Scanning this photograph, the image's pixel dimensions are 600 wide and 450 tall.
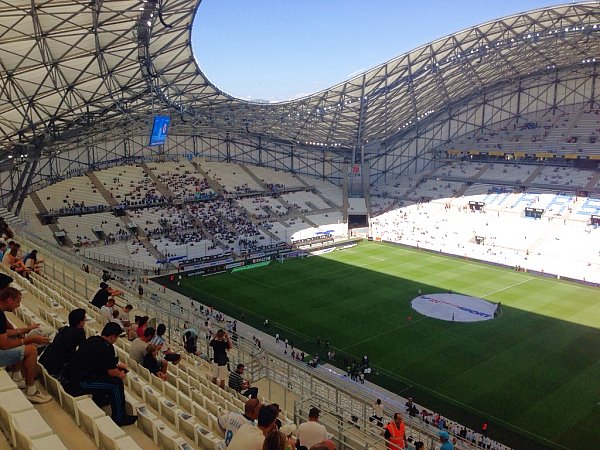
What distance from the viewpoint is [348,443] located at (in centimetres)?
1007

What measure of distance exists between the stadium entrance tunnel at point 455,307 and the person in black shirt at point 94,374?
3122 cm

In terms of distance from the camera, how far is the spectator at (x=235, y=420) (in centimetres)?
628

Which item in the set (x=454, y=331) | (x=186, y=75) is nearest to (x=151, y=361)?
(x=454, y=331)

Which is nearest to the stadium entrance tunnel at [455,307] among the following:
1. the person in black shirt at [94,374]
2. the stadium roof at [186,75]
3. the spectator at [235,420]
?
the stadium roof at [186,75]

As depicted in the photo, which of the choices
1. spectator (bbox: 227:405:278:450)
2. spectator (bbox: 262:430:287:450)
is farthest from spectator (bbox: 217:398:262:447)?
spectator (bbox: 262:430:287:450)

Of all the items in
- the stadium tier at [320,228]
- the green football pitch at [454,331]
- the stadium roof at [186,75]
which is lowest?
the green football pitch at [454,331]

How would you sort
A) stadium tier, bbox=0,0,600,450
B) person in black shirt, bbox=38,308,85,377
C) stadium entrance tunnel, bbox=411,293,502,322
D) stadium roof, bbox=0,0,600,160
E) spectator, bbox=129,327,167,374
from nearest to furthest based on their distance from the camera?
person in black shirt, bbox=38,308,85,377, spectator, bbox=129,327,167,374, stadium tier, bbox=0,0,600,450, stadium roof, bbox=0,0,600,160, stadium entrance tunnel, bbox=411,293,502,322

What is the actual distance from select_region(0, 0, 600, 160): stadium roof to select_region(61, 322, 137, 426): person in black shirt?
22961mm

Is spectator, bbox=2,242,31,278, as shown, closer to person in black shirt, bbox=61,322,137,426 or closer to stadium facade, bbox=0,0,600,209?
person in black shirt, bbox=61,322,137,426

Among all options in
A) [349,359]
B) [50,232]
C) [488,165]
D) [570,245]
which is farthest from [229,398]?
[488,165]

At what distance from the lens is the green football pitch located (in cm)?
2347

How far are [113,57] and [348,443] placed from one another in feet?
102

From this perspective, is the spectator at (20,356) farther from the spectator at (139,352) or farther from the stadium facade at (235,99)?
the stadium facade at (235,99)

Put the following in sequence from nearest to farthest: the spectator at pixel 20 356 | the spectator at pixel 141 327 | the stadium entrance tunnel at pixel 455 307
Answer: the spectator at pixel 20 356, the spectator at pixel 141 327, the stadium entrance tunnel at pixel 455 307
